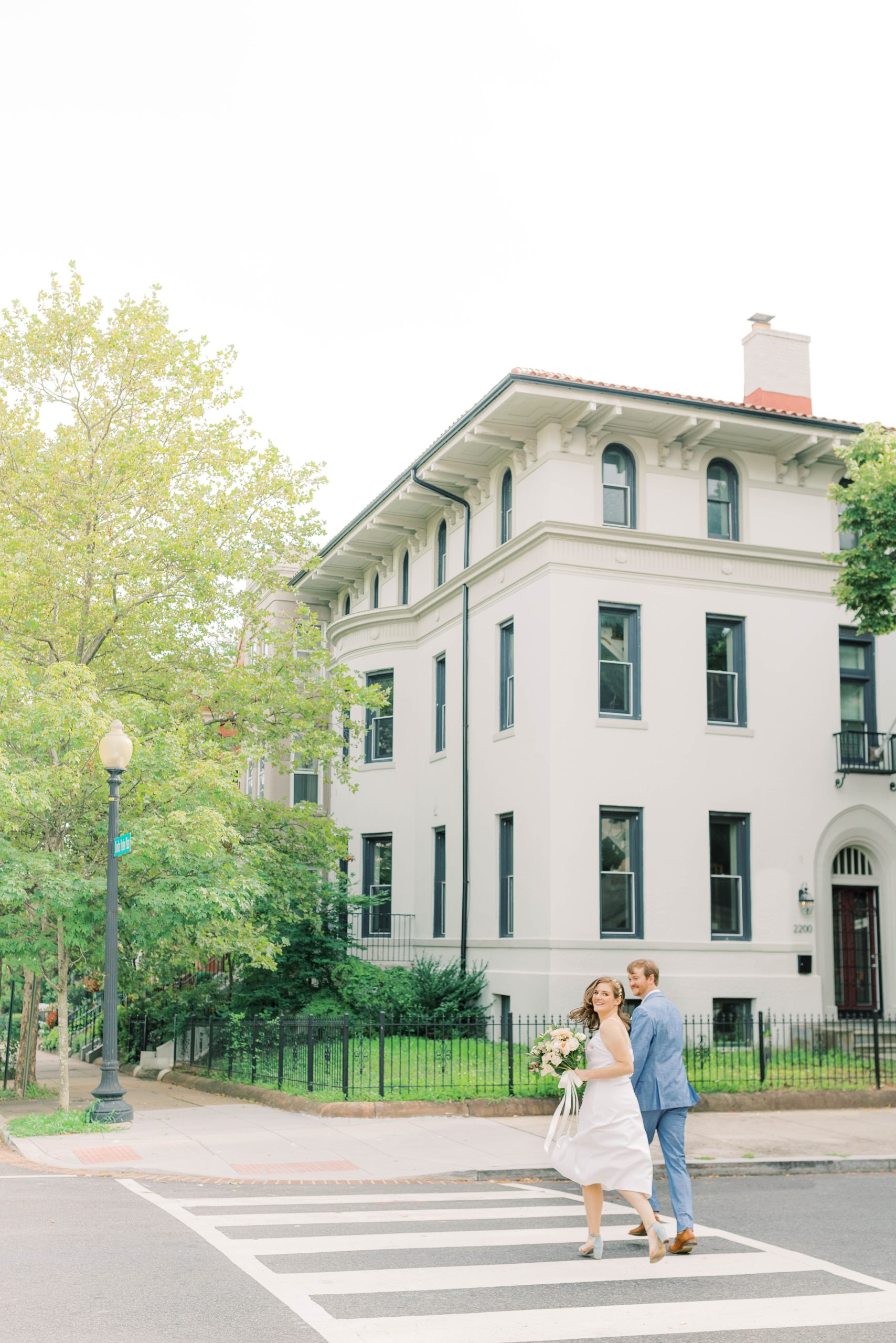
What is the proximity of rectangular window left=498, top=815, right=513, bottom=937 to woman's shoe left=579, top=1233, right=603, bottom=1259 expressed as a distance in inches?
584

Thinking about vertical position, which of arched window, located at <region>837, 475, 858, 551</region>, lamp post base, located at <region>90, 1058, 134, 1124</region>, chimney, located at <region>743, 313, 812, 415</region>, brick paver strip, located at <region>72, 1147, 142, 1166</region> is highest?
chimney, located at <region>743, 313, 812, 415</region>

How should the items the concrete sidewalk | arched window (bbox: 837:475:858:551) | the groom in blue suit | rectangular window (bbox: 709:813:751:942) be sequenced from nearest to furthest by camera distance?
the groom in blue suit < the concrete sidewalk < rectangular window (bbox: 709:813:751:942) < arched window (bbox: 837:475:858:551)

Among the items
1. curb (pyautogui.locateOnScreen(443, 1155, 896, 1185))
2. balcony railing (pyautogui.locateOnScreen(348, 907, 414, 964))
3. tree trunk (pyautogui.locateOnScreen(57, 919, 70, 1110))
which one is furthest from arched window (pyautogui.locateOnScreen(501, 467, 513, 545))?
curb (pyautogui.locateOnScreen(443, 1155, 896, 1185))

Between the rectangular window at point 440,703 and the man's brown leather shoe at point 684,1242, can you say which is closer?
the man's brown leather shoe at point 684,1242

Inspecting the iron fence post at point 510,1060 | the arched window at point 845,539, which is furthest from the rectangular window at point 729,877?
the iron fence post at point 510,1060

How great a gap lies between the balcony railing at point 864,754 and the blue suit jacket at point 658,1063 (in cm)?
1609

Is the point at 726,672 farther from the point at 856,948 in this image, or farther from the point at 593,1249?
the point at 593,1249

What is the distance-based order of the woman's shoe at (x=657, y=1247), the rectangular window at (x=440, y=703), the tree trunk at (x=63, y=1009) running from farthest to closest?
the rectangular window at (x=440, y=703) < the tree trunk at (x=63, y=1009) < the woman's shoe at (x=657, y=1247)

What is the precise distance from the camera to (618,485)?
2344 centimetres

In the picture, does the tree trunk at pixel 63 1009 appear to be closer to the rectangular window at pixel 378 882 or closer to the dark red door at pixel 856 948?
the rectangular window at pixel 378 882

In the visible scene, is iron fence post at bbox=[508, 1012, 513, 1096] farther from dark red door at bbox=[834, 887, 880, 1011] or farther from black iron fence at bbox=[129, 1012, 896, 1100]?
dark red door at bbox=[834, 887, 880, 1011]

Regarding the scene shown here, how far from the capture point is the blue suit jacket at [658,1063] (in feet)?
28.8

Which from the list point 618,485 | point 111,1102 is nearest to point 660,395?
point 618,485

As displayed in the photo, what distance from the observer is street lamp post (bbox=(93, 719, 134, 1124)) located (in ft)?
48.6
